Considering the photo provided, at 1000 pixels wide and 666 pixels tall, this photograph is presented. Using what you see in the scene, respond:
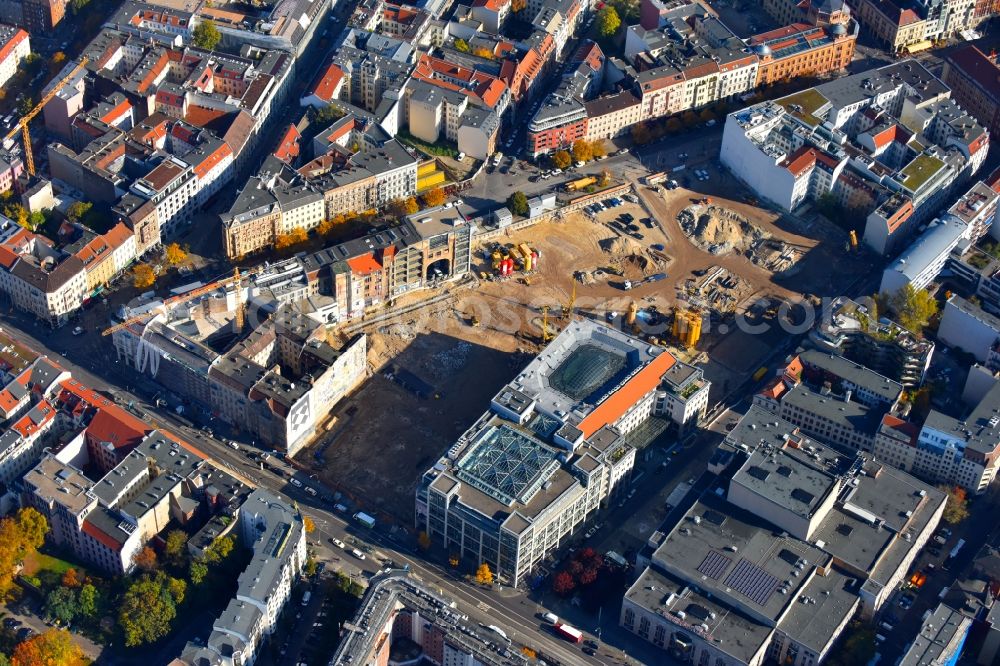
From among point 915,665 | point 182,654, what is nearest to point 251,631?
point 182,654

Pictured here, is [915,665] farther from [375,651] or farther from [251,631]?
[251,631]

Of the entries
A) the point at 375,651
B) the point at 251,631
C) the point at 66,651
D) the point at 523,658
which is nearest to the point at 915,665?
the point at 523,658

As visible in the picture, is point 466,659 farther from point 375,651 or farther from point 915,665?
point 915,665

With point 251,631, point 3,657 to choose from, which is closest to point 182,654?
point 251,631

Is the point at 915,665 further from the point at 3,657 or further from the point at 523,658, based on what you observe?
the point at 3,657

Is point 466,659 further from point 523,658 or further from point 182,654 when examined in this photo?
point 182,654

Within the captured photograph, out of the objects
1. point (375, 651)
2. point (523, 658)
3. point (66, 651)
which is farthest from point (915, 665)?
point (66, 651)

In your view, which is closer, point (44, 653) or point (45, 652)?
point (44, 653)
